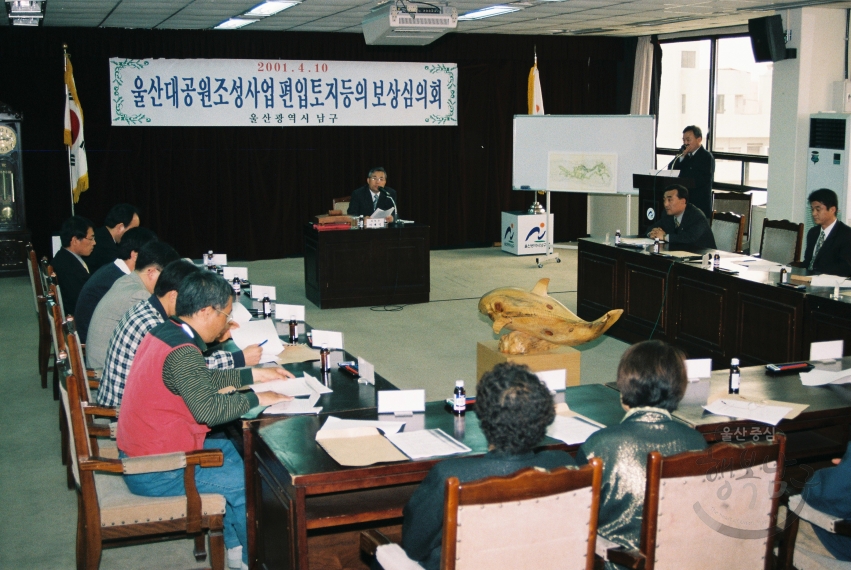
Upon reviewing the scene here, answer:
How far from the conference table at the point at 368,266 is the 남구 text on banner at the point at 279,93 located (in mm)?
2816

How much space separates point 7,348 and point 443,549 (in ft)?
19.0

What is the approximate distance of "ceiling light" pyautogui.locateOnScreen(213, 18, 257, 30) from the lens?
922cm

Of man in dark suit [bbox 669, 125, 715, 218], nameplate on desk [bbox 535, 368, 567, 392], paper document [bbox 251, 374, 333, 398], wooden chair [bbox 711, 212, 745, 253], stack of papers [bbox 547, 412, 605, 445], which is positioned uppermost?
man in dark suit [bbox 669, 125, 715, 218]

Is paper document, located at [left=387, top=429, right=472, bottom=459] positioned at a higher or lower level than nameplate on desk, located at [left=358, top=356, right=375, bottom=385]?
lower

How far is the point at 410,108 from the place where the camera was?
36.9 ft

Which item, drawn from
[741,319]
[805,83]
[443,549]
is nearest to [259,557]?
[443,549]

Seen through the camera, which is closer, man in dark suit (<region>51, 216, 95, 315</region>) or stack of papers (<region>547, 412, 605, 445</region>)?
stack of papers (<region>547, 412, 605, 445</region>)

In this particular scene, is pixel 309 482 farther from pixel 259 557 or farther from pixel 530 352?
pixel 530 352

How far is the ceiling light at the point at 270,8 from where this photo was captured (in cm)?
791

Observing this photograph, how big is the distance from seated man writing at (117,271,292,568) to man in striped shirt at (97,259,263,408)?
272 millimetres

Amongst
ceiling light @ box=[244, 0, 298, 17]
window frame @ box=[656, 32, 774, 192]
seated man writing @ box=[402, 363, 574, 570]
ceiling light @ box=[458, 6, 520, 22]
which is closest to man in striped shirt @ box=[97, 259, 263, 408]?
seated man writing @ box=[402, 363, 574, 570]

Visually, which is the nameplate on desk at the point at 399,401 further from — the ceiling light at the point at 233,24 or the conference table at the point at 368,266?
the ceiling light at the point at 233,24

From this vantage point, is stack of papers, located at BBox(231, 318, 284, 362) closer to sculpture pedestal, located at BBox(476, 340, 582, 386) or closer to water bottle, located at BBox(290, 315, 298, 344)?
water bottle, located at BBox(290, 315, 298, 344)

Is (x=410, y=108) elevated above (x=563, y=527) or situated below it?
above
